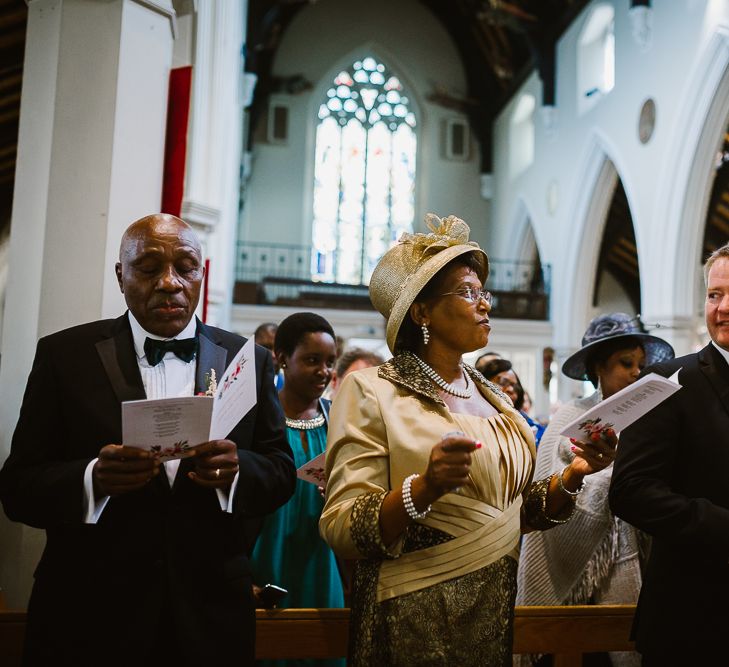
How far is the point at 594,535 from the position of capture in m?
2.21

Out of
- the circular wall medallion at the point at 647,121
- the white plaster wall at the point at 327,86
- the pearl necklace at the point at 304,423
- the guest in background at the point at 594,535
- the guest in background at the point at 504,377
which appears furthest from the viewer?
the white plaster wall at the point at 327,86

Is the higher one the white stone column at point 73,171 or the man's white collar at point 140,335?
the white stone column at point 73,171

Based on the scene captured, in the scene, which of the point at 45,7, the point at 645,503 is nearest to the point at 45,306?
the point at 45,7

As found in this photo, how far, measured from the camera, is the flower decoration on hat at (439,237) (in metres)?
1.53

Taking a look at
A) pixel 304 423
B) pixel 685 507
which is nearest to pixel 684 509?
pixel 685 507

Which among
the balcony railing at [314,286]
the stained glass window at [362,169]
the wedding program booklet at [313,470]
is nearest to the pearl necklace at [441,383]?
the wedding program booklet at [313,470]

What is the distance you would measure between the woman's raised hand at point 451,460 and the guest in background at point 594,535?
3.22 ft

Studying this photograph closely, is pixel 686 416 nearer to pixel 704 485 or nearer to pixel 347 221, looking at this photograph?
pixel 704 485

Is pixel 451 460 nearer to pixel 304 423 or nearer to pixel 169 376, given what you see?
pixel 169 376

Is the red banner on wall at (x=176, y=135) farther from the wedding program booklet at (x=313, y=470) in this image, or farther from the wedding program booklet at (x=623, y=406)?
the wedding program booklet at (x=623, y=406)

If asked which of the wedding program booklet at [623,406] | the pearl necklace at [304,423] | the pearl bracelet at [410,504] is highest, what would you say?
the wedding program booklet at [623,406]

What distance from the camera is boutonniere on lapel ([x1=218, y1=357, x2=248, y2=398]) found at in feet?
4.26

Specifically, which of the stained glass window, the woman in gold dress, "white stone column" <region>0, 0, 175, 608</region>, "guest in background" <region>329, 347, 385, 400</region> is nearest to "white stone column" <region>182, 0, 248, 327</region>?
"guest in background" <region>329, 347, 385, 400</region>

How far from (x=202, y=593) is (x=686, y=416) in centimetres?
106
